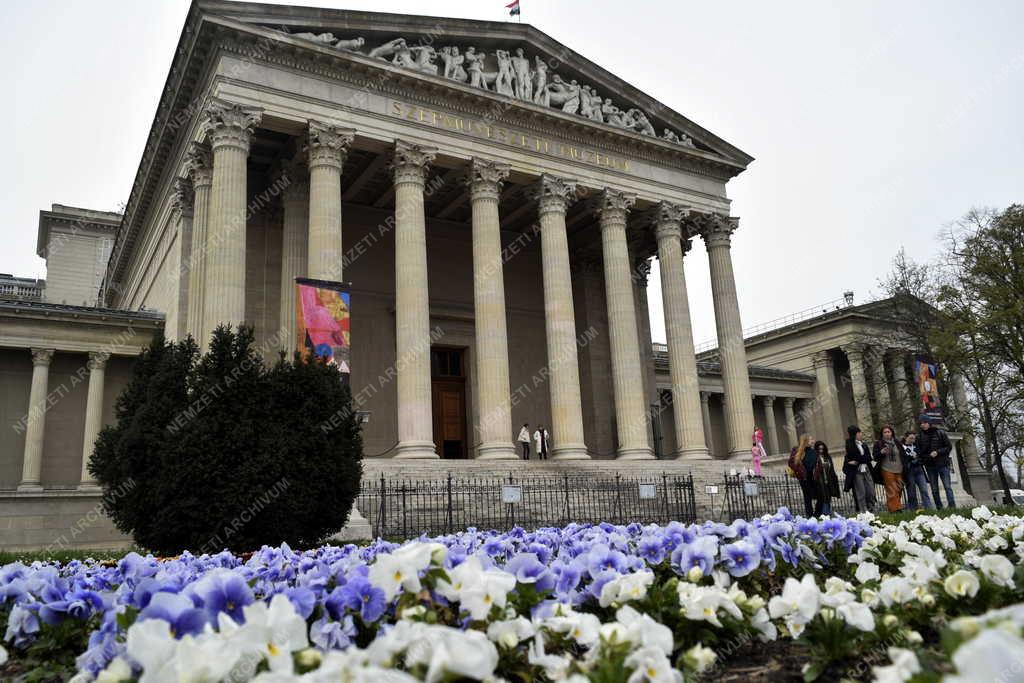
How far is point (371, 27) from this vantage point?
25.1 meters

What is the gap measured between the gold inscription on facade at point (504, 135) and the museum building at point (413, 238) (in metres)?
0.08

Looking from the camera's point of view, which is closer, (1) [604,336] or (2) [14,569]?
(2) [14,569]

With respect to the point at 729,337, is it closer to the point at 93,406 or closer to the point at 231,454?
the point at 231,454

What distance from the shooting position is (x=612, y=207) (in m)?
29.2

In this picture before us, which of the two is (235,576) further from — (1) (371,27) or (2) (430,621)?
(1) (371,27)

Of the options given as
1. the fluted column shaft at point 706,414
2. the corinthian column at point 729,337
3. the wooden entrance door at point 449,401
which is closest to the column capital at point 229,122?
the wooden entrance door at point 449,401

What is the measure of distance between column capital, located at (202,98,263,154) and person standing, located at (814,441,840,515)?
58.2 ft

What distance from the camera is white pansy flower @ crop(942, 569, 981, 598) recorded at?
3.29m

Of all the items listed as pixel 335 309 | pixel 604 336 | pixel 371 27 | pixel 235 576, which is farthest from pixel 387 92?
pixel 235 576

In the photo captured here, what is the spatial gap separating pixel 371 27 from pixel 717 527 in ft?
80.0

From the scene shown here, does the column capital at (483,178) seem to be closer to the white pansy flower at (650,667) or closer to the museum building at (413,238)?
the museum building at (413,238)

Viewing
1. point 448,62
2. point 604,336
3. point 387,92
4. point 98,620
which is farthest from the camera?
point 604,336

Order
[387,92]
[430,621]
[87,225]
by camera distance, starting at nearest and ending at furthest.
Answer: [430,621]
[387,92]
[87,225]

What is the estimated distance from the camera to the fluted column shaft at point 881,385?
39312 millimetres
